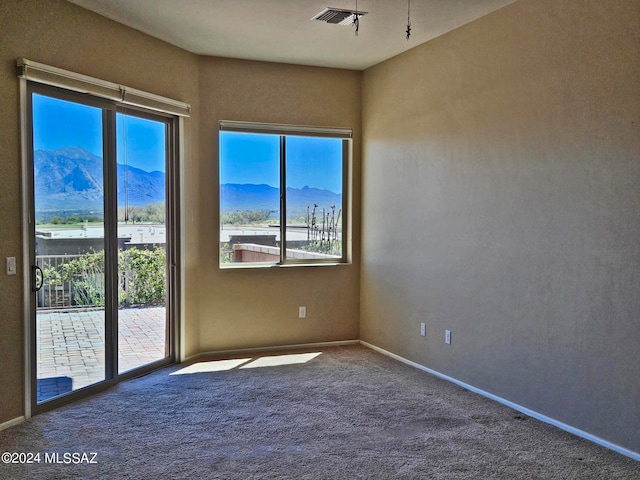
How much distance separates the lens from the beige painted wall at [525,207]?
3242 mm

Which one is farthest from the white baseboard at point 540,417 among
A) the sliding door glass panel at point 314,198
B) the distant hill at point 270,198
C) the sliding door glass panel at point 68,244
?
the sliding door glass panel at point 68,244

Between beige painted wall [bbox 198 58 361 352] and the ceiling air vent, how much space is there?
4.70 ft

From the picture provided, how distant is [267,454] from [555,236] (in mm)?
2273

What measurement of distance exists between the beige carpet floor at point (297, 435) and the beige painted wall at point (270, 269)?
0.93 meters

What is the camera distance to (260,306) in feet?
18.6

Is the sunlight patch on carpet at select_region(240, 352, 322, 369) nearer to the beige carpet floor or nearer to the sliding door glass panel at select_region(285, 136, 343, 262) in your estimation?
the beige carpet floor

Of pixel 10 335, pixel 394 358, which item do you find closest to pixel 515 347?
pixel 394 358

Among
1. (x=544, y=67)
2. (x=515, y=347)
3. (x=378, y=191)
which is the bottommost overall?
(x=515, y=347)

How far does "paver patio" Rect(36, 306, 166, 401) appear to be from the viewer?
3943mm

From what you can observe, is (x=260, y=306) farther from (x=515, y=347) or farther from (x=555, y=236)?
(x=555, y=236)

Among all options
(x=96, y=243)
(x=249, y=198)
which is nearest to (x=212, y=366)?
(x=96, y=243)

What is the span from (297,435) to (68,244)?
217cm

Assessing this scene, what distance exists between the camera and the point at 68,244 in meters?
4.11

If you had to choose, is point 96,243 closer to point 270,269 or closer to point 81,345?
point 81,345
